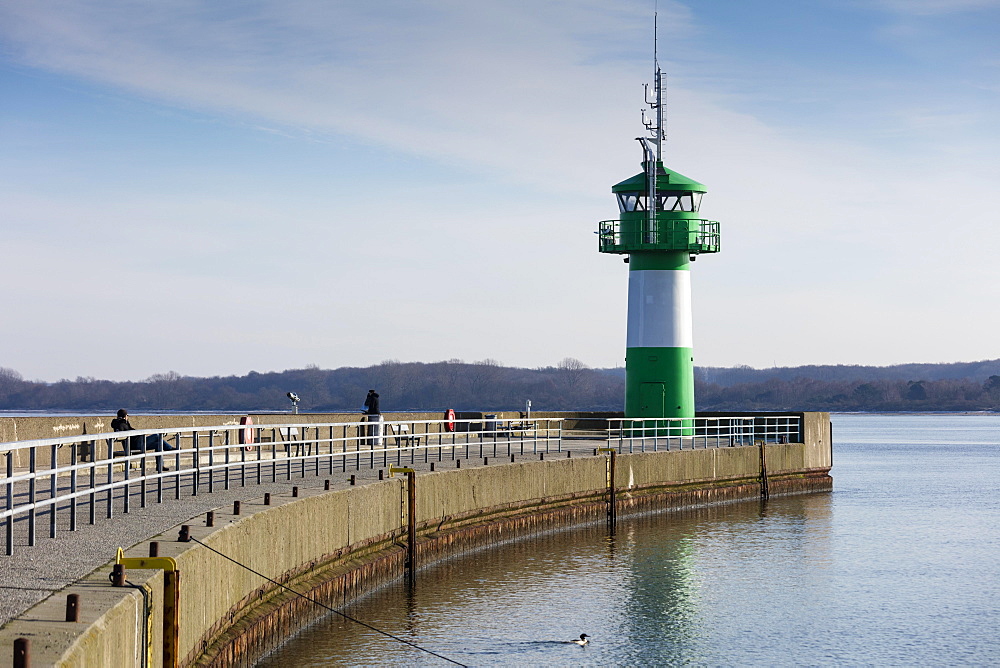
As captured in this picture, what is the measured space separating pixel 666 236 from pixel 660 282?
162 cm

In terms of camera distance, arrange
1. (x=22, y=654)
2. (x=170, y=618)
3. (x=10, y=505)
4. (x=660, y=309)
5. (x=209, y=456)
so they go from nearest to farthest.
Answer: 1. (x=22, y=654)
2. (x=170, y=618)
3. (x=10, y=505)
4. (x=209, y=456)
5. (x=660, y=309)

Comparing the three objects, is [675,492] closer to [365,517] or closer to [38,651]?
[365,517]

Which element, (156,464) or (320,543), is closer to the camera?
(320,543)

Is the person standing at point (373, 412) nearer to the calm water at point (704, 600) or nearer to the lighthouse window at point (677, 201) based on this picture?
the calm water at point (704, 600)

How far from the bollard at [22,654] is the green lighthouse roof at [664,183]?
3717cm

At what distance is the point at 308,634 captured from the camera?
16766 millimetres

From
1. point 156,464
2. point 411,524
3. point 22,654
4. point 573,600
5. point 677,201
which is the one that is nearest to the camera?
point 22,654

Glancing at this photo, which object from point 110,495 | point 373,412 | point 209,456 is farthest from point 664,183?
point 110,495

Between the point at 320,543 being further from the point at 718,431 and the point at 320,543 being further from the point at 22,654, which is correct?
the point at 718,431

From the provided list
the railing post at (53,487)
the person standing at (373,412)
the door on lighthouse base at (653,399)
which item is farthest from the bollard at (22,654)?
the door on lighthouse base at (653,399)

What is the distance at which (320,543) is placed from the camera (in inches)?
687

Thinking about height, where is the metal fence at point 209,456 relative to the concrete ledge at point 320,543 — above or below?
above

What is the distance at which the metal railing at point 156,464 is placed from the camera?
12141 millimetres

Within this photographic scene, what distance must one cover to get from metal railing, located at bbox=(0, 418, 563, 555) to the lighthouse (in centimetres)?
435
